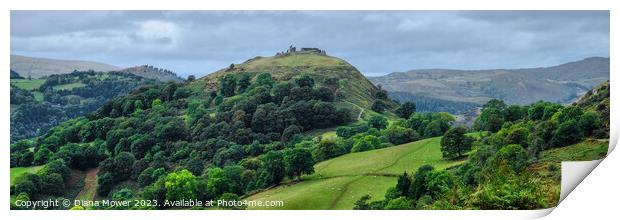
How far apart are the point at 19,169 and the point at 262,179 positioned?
1527cm

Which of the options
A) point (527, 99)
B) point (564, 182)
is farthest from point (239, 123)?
point (564, 182)

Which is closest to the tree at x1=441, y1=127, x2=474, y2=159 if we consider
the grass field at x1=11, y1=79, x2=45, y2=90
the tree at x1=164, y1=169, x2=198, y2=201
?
the tree at x1=164, y1=169, x2=198, y2=201

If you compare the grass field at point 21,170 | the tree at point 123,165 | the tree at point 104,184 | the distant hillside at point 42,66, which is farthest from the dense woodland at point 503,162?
the distant hillside at point 42,66

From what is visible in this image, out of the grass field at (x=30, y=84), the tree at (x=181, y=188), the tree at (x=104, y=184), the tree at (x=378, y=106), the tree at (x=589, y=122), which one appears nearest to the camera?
the tree at (x=181, y=188)

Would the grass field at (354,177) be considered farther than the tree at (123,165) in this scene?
No

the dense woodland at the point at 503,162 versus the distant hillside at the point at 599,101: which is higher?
the distant hillside at the point at 599,101

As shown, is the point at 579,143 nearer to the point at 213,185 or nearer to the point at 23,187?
the point at 213,185

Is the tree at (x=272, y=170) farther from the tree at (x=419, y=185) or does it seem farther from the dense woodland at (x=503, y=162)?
the tree at (x=419, y=185)

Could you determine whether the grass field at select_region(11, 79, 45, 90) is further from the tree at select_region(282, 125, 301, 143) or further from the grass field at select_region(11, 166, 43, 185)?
the tree at select_region(282, 125, 301, 143)

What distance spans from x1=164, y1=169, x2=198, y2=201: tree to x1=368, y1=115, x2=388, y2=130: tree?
21.5 metres

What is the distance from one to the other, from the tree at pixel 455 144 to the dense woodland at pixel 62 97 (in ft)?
84.8

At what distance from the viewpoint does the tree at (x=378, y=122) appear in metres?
56.8

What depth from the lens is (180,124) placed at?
5303 centimetres

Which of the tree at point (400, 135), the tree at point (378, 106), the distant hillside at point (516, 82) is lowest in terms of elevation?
the tree at point (400, 135)
